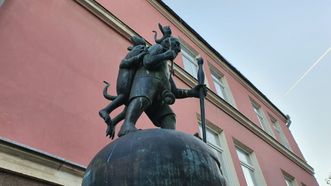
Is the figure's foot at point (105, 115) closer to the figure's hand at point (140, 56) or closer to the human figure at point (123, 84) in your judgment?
the human figure at point (123, 84)

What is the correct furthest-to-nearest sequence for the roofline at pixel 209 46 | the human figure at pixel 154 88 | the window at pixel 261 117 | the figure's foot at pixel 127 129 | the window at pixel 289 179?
the window at pixel 261 117
the window at pixel 289 179
the roofline at pixel 209 46
the human figure at pixel 154 88
the figure's foot at pixel 127 129

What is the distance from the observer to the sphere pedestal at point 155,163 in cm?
209

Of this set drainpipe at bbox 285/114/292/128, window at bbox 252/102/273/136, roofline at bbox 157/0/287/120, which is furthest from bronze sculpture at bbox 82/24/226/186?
drainpipe at bbox 285/114/292/128

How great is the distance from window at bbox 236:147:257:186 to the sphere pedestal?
7.89 meters

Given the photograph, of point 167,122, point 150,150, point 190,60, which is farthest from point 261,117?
point 150,150

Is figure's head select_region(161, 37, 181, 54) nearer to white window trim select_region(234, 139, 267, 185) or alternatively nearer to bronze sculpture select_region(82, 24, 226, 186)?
bronze sculpture select_region(82, 24, 226, 186)

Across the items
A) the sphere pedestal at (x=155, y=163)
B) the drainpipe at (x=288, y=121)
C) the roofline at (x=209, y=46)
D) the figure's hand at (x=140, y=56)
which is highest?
the drainpipe at (x=288, y=121)

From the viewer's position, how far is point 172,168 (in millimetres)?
2135

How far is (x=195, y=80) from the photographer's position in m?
10.1

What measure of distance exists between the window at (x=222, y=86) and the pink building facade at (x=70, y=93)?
1288mm

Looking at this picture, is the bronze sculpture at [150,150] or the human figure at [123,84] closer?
the bronze sculpture at [150,150]

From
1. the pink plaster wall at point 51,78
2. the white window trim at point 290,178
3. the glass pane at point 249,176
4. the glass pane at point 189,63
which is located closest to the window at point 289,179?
the white window trim at point 290,178

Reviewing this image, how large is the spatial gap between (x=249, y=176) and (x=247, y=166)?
31 centimetres

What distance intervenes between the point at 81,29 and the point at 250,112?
8.25 metres
